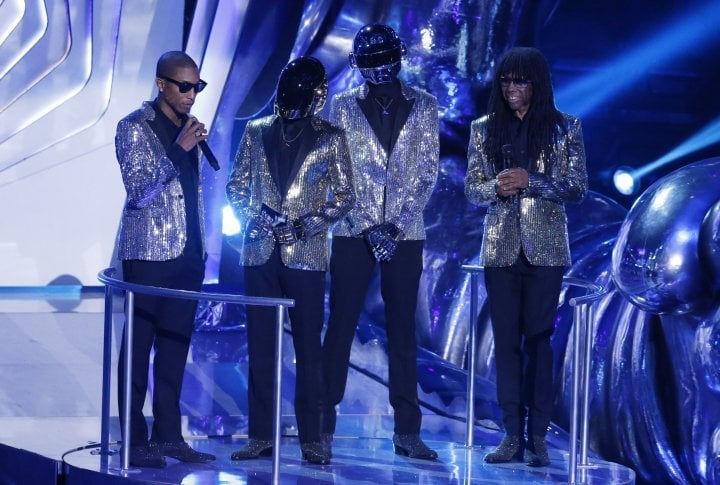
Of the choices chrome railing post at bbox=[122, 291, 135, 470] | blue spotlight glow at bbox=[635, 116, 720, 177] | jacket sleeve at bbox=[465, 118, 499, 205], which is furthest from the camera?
blue spotlight glow at bbox=[635, 116, 720, 177]

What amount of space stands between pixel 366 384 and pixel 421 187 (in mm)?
1495

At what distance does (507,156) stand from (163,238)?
121 centimetres

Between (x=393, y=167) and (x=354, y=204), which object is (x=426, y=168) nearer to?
(x=393, y=167)

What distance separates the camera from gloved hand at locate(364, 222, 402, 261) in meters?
3.87

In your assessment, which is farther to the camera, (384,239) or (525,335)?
(525,335)

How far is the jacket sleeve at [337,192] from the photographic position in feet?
12.3

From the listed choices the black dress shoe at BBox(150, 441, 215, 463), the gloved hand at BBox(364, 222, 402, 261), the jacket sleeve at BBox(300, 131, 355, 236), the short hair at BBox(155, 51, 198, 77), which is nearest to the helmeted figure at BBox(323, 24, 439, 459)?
the gloved hand at BBox(364, 222, 402, 261)

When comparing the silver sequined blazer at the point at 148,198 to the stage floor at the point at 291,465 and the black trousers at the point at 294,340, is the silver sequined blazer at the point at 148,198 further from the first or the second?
the stage floor at the point at 291,465

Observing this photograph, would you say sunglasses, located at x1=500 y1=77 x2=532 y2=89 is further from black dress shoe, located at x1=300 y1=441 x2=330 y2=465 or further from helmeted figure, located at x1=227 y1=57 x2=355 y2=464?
black dress shoe, located at x1=300 y1=441 x2=330 y2=465

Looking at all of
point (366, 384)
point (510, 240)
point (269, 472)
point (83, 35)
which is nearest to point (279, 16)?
point (83, 35)

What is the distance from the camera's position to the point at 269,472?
366cm

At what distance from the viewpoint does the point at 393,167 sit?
3.97 meters

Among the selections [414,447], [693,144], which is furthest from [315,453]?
[693,144]

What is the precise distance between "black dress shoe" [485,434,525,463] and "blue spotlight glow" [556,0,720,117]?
8.42 ft
